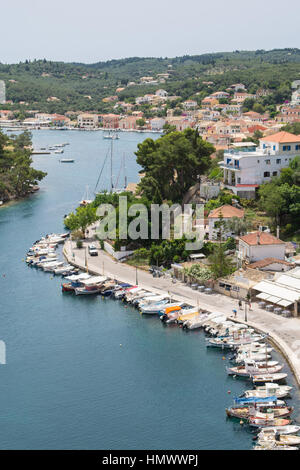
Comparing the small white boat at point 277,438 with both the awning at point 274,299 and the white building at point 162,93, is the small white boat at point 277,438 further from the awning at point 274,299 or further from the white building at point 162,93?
the white building at point 162,93

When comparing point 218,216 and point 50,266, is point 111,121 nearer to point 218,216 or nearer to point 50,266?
point 50,266

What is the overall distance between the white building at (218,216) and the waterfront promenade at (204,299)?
12.6ft

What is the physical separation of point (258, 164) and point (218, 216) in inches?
218

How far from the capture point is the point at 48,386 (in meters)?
19.8

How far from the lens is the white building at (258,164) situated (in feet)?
112

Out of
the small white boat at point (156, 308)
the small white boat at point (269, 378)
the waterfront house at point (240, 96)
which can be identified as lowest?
the small white boat at point (269, 378)

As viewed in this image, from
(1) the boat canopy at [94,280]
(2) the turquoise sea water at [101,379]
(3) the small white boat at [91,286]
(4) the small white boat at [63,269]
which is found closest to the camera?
(2) the turquoise sea water at [101,379]

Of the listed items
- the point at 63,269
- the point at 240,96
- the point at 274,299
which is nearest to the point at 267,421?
the point at 274,299

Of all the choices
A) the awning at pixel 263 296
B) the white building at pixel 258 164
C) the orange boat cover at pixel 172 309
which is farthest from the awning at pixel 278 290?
the white building at pixel 258 164

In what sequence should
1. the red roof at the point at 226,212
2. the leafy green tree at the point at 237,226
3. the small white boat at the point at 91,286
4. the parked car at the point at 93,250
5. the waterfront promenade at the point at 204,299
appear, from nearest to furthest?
the waterfront promenade at the point at 204,299 → the small white boat at the point at 91,286 → the leafy green tree at the point at 237,226 → the red roof at the point at 226,212 → the parked car at the point at 93,250

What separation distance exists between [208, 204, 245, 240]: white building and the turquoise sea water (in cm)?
633

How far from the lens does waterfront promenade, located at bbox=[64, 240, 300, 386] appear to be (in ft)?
68.6

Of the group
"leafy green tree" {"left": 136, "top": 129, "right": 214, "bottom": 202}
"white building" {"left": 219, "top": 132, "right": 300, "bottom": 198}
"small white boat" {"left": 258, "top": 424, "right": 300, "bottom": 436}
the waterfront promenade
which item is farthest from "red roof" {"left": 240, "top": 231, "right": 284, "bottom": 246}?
"small white boat" {"left": 258, "top": 424, "right": 300, "bottom": 436}

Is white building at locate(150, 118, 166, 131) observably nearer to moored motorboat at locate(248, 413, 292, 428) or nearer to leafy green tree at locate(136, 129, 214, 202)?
leafy green tree at locate(136, 129, 214, 202)
